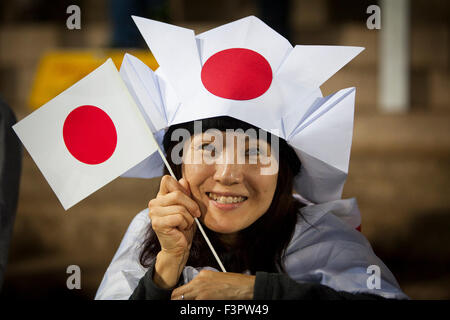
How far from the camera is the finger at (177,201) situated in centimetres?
92

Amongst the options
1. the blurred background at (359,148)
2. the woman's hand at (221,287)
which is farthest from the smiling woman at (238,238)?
the blurred background at (359,148)

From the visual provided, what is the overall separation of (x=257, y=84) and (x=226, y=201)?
20cm

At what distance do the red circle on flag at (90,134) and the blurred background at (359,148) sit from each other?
1147 mm

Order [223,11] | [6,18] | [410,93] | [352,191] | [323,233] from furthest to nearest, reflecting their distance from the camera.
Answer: [223,11] < [6,18] < [410,93] < [352,191] < [323,233]

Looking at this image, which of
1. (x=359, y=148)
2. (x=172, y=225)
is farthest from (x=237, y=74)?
(x=359, y=148)

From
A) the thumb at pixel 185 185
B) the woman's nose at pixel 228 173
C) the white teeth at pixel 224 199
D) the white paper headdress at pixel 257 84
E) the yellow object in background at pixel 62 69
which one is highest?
the yellow object in background at pixel 62 69

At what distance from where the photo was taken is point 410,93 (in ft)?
10.2

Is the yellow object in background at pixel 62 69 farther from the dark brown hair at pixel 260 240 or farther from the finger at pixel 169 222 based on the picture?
the finger at pixel 169 222

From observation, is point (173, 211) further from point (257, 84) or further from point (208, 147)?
point (257, 84)

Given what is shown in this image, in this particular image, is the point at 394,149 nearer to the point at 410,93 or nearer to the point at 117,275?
the point at 410,93

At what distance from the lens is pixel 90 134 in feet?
3.19

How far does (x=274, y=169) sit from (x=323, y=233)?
160 millimetres
